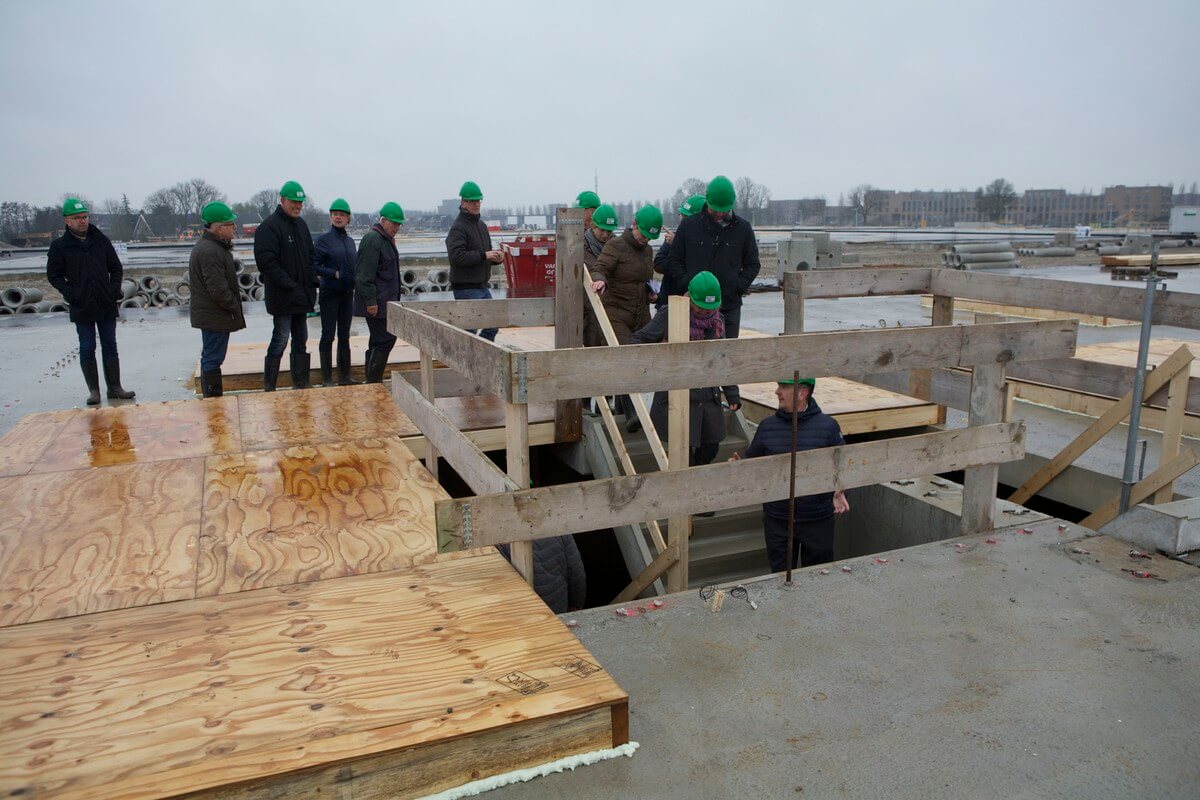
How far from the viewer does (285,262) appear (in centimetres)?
765

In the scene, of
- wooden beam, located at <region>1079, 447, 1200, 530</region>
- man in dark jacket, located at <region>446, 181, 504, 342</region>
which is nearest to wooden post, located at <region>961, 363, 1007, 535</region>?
wooden beam, located at <region>1079, 447, 1200, 530</region>

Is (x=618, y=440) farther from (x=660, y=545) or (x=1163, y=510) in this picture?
(x=1163, y=510)

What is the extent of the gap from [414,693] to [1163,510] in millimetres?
3498

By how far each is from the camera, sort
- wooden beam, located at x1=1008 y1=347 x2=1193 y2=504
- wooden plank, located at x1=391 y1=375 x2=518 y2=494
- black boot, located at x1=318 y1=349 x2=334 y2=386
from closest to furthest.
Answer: wooden plank, located at x1=391 y1=375 x2=518 y2=494 → wooden beam, located at x1=1008 y1=347 x2=1193 y2=504 → black boot, located at x1=318 y1=349 x2=334 y2=386

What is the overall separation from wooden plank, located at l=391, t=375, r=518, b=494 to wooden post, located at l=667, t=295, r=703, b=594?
1.22 meters

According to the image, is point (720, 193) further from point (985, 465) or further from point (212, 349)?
point (212, 349)

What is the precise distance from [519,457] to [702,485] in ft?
2.61

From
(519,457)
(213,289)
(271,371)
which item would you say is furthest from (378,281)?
(519,457)

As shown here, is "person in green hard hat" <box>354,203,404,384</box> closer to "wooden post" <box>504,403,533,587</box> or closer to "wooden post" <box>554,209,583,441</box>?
"wooden post" <box>554,209,583,441</box>

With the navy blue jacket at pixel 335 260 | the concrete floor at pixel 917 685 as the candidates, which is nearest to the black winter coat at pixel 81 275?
the navy blue jacket at pixel 335 260

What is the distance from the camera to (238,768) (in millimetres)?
2125

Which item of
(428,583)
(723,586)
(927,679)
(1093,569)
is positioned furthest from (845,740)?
(1093,569)

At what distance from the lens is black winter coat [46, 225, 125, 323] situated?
7.78m

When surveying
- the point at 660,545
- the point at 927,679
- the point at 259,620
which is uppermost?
the point at 259,620
